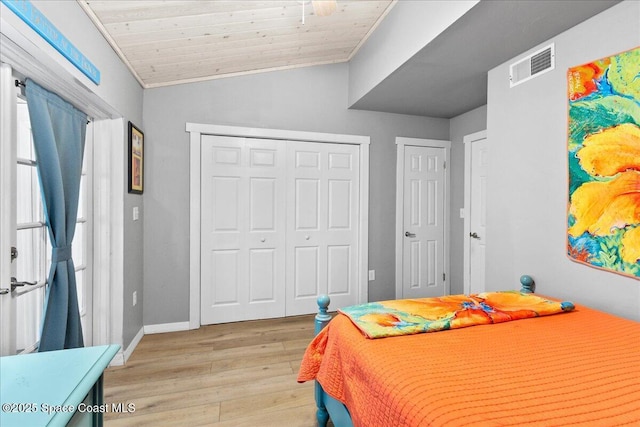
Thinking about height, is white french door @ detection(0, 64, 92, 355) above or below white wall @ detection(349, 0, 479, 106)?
below

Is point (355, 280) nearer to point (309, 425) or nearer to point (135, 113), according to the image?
point (309, 425)

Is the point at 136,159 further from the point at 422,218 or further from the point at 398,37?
the point at 422,218

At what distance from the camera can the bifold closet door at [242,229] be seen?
3.06 metres

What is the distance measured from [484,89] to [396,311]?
2389 millimetres

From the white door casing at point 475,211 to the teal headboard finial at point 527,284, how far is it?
1281 mm

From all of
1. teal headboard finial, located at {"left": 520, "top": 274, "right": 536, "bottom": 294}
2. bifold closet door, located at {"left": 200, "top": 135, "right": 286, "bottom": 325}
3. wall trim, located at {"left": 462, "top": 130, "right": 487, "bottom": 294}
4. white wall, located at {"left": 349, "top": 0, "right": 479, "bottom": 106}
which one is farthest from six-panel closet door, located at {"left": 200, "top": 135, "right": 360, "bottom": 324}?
teal headboard finial, located at {"left": 520, "top": 274, "right": 536, "bottom": 294}

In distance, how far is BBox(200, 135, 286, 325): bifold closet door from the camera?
120 inches

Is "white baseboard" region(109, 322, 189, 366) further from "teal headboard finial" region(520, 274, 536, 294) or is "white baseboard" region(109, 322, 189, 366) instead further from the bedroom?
"teal headboard finial" region(520, 274, 536, 294)

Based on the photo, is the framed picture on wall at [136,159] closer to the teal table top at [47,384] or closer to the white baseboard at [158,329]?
the white baseboard at [158,329]

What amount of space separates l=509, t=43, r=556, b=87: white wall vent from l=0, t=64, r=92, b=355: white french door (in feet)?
9.53

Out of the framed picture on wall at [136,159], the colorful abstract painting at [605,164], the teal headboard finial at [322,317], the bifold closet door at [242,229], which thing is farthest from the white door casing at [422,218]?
the framed picture on wall at [136,159]

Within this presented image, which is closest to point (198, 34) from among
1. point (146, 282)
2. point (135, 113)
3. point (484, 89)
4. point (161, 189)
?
point (135, 113)

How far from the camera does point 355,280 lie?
349 centimetres

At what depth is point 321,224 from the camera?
3385 millimetres
